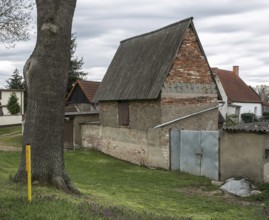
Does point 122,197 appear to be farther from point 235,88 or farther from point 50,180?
point 235,88

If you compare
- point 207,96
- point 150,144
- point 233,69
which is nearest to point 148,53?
point 207,96

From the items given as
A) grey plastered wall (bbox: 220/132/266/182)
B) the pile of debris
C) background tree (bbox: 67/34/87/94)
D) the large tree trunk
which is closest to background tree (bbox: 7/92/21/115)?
background tree (bbox: 67/34/87/94)

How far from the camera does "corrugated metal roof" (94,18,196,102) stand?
68.2ft

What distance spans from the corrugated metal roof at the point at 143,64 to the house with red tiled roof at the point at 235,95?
19804 millimetres

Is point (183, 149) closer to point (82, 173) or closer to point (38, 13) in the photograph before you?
point (82, 173)

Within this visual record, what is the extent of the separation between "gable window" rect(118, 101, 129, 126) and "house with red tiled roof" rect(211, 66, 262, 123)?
860 inches

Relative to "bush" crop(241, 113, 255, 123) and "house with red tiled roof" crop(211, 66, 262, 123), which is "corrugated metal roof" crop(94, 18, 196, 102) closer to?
"house with red tiled roof" crop(211, 66, 262, 123)

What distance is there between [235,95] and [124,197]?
3841cm

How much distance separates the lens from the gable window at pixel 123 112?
911 inches

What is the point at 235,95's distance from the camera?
154 feet

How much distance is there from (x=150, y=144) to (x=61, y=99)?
11965mm

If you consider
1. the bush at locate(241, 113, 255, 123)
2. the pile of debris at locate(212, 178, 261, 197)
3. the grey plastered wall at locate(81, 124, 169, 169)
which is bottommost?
the pile of debris at locate(212, 178, 261, 197)

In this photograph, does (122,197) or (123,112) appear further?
(123,112)

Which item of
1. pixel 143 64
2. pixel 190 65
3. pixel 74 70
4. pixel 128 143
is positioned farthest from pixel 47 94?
pixel 74 70
